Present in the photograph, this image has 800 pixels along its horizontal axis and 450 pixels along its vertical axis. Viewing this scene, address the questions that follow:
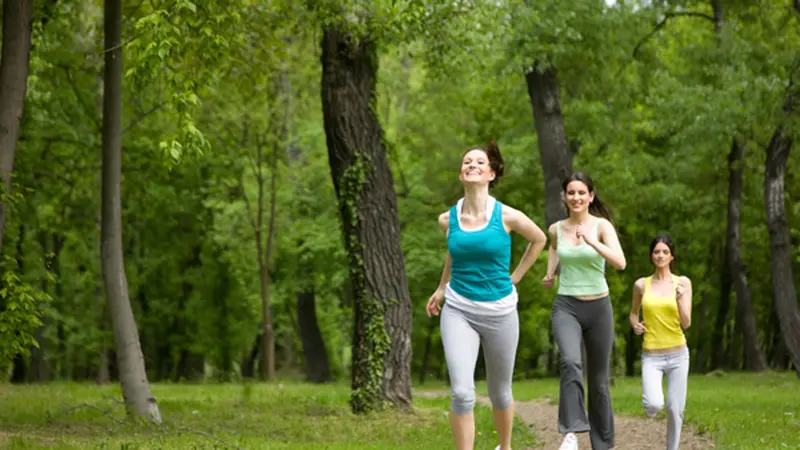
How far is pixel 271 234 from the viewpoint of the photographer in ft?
100

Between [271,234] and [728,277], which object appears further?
[728,277]

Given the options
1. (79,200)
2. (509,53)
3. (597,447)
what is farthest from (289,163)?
(597,447)

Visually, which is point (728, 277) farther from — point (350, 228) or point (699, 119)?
point (350, 228)

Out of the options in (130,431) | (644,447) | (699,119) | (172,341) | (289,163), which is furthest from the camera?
(172,341)

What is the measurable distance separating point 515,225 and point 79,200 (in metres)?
22.7

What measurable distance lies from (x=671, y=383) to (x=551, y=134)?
12.9m

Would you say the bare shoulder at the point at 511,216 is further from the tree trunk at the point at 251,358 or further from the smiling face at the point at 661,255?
the tree trunk at the point at 251,358

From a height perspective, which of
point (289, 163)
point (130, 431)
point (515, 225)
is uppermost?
point (289, 163)

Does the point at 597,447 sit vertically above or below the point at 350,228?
below

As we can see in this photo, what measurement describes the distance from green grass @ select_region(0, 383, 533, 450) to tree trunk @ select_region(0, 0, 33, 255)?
2.76m

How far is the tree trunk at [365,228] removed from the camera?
1473 cm

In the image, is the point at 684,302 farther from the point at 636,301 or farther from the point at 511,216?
the point at 511,216

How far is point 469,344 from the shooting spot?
7531mm

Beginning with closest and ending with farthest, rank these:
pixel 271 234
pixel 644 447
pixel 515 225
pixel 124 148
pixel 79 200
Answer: pixel 515 225 < pixel 644 447 < pixel 124 148 < pixel 79 200 < pixel 271 234
